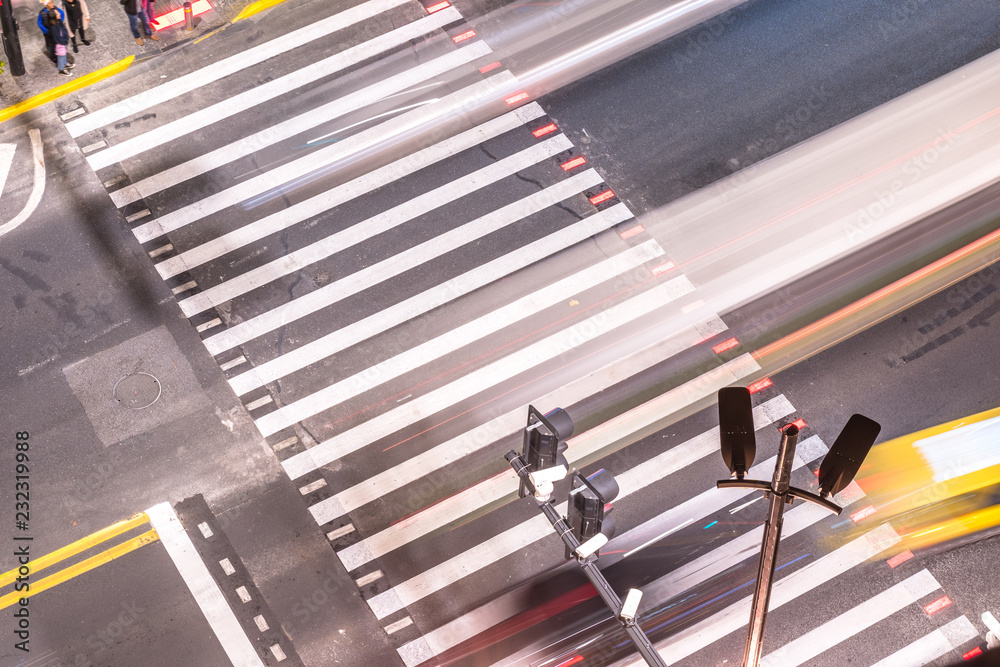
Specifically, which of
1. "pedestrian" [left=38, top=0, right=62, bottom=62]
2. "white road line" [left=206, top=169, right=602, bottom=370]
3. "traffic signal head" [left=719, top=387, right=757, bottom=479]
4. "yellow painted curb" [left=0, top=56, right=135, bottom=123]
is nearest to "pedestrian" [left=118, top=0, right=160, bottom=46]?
"yellow painted curb" [left=0, top=56, right=135, bottom=123]

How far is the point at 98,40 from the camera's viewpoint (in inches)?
786

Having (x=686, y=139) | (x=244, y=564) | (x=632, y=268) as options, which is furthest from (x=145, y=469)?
(x=686, y=139)

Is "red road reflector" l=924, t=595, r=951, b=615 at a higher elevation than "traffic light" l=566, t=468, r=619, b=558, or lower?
lower

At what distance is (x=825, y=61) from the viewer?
65.9 feet

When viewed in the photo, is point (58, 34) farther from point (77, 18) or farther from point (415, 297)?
point (415, 297)

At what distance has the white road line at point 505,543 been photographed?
14969 millimetres

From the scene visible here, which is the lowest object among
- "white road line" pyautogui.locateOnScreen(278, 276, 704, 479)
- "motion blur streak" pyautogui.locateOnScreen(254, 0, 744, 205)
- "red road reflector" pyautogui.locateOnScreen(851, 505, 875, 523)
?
"red road reflector" pyautogui.locateOnScreen(851, 505, 875, 523)

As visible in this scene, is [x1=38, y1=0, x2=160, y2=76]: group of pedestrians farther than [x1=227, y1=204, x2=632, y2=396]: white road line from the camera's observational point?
Yes

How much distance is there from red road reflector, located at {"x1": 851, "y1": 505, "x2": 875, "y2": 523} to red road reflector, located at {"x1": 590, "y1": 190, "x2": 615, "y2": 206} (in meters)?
6.55

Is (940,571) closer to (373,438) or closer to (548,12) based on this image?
(373,438)

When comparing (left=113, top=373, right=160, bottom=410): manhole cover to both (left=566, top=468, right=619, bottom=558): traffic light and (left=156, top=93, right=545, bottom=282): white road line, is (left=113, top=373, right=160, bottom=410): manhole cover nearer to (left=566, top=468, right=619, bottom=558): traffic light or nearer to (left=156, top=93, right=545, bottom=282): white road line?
(left=156, top=93, right=545, bottom=282): white road line

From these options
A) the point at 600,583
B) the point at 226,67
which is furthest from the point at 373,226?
the point at 600,583

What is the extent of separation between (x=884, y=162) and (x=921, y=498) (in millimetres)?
6220

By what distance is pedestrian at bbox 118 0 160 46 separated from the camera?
1941 centimetres
